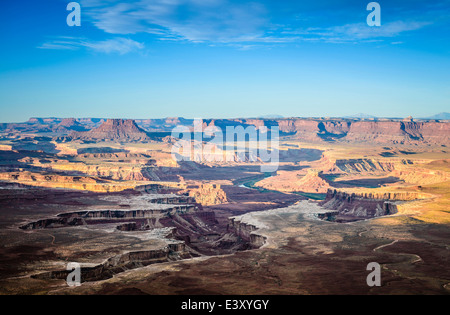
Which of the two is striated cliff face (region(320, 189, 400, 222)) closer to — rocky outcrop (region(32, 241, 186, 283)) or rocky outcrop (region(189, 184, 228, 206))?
rocky outcrop (region(189, 184, 228, 206))

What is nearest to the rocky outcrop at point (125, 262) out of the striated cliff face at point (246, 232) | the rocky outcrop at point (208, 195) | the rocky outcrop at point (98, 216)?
the striated cliff face at point (246, 232)

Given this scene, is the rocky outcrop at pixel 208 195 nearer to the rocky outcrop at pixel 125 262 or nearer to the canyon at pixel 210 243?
the canyon at pixel 210 243

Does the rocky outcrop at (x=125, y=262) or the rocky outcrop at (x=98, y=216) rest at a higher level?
the rocky outcrop at (x=98, y=216)

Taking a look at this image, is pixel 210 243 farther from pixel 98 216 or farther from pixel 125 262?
pixel 125 262

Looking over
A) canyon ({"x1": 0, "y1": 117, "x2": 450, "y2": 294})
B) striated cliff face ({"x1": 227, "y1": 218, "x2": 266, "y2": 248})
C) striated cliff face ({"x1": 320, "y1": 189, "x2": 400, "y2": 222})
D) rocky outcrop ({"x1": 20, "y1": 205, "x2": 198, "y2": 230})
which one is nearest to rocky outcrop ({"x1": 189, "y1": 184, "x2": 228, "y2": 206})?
canyon ({"x1": 0, "y1": 117, "x2": 450, "y2": 294})

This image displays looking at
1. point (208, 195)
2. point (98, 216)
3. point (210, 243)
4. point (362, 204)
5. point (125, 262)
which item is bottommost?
point (210, 243)

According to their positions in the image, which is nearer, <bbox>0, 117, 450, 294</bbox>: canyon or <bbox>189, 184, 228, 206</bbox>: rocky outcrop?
<bbox>0, 117, 450, 294</bbox>: canyon

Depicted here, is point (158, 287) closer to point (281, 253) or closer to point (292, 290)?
point (292, 290)

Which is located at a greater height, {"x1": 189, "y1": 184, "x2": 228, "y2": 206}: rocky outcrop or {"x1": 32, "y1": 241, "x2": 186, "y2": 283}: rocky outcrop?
{"x1": 189, "y1": 184, "x2": 228, "y2": 206}: rocky outcrop

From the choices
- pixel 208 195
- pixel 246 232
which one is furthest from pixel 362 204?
pixel 246 232

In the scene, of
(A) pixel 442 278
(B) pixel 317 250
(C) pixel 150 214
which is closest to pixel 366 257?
(B) pixel 317 250

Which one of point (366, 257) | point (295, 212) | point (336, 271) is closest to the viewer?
point (336, 271)
